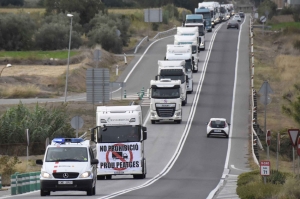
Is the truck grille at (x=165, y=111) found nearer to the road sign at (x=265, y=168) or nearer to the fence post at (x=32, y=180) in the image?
the fence post at (x=32, y=180)

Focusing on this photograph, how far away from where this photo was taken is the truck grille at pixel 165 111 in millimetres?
53688

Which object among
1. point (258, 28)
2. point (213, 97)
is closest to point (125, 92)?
point (213, 97)

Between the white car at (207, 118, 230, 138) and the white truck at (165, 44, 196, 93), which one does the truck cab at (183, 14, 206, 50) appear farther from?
the white car at (207, 118, 230, 138)

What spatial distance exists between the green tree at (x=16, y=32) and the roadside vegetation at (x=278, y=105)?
2726 centimetres

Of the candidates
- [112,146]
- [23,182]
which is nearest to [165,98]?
[112,146]

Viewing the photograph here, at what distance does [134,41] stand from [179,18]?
3721cm

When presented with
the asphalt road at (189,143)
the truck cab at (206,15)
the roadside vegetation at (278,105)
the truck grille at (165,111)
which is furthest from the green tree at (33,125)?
the truck cab at (206,15)

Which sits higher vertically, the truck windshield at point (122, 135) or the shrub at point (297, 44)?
the shrub at point (297, 44)

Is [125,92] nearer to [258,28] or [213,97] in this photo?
[213,97]

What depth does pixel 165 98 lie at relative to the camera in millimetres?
53156

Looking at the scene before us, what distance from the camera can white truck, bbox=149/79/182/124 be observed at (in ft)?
174

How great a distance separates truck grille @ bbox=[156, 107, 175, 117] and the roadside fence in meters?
24.3

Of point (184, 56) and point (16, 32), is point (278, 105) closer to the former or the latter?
point (184, 56)

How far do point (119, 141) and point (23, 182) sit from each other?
5293 mm
